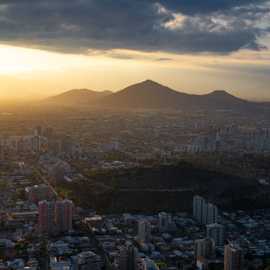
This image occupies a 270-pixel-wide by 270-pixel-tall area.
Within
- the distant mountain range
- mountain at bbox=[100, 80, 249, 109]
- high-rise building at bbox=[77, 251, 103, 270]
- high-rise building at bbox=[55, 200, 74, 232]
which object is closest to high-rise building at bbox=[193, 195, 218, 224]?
high-rise building at bbox=[55, 200, 74, 232]

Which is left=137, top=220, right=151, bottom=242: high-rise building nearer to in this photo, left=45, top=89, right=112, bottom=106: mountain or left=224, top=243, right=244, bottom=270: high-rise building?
left=224, top=243, right=244, bottom=270: high-rise building

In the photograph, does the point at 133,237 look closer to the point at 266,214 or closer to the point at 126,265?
the point at 126,265

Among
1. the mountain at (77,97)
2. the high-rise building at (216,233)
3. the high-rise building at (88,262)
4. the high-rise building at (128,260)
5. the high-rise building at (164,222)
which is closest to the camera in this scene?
the high-rise building at (88,262)

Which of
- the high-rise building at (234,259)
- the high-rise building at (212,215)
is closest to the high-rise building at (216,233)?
the high-rise building at (212,215)

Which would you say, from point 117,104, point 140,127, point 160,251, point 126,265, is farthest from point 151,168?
point 117,104

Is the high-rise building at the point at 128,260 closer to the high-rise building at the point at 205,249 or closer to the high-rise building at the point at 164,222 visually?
the high-rise building at the point at 205,249

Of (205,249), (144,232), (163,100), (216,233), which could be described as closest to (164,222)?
(144,232)
